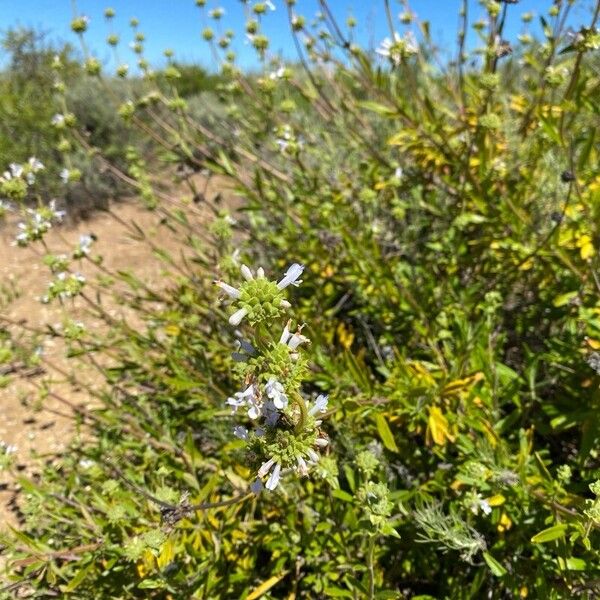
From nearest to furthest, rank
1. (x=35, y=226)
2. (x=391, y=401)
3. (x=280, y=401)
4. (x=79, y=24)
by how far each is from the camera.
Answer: (x=280, y=401) < (x=391, y=401) < (x=35, y=226) < (x=79, y=24)

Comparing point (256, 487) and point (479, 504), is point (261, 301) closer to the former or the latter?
point (256, 487)

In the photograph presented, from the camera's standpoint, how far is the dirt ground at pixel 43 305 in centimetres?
296

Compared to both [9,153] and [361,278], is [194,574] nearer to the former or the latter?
[361,278]

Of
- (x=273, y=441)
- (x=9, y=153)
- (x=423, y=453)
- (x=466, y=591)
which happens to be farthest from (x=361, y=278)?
(x=9, y=153)

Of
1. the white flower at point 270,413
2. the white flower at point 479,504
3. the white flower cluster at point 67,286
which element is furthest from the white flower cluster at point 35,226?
the white flower at point 479,504

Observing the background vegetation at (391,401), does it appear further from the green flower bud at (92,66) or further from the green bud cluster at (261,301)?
the green bud cluster at (261,301)

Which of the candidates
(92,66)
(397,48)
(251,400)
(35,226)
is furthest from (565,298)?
(92,66)

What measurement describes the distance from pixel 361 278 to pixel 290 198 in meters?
0.91

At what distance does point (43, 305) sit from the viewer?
4.26m

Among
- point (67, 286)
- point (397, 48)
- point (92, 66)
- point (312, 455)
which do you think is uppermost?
point (397, 48)

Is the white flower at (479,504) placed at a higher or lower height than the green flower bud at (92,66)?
lower

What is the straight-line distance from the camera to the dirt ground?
2965 millimetres

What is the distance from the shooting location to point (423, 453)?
205 centimetres

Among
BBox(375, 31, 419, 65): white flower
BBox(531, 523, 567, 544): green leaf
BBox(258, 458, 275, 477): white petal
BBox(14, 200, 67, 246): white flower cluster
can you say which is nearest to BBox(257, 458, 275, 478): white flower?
BBox(258, 458, 275, 477): white petal
